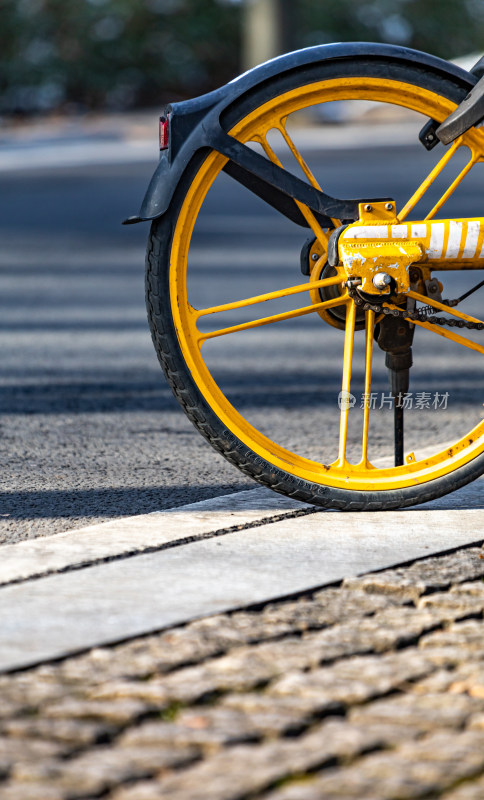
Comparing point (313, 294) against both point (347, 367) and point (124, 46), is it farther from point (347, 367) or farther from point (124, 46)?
point (124, 46)

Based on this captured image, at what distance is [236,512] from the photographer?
3.71m

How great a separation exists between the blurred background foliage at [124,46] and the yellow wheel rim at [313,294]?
69.9ft

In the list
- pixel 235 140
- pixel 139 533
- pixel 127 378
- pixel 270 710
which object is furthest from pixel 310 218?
pixel 127 378

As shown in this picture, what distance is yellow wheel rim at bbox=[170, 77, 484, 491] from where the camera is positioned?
138 inches

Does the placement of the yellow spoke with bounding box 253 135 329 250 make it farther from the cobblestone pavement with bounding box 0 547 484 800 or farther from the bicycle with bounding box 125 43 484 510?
the cobblestone pavement with bounding box 0 547 484 800

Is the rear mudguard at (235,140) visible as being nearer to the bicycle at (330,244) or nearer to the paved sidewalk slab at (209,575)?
the bicycle at (330,244)

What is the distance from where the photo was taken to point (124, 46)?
2456 cm

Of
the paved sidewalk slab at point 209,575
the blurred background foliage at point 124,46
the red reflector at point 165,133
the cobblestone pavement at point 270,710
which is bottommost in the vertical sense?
the cobblestone pavement at point 270,710

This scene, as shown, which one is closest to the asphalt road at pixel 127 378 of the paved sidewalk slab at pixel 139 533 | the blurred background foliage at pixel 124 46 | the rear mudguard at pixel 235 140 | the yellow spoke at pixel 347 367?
the paved sidewalk slab at pixel 139 533

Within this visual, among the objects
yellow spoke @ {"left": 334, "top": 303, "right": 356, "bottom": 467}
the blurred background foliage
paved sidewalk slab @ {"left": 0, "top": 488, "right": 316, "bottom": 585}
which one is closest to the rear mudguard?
→ yellow spoke @ {"left": 334, "top": 303, "right": 356, "bottom": 467}

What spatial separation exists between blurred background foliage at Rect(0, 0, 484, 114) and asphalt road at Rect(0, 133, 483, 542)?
13.5 m

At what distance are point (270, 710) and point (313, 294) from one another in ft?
4.93

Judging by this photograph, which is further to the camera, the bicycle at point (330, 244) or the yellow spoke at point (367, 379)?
the yellow spoke at point (367, 379)

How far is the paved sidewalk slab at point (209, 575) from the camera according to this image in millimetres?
2799
